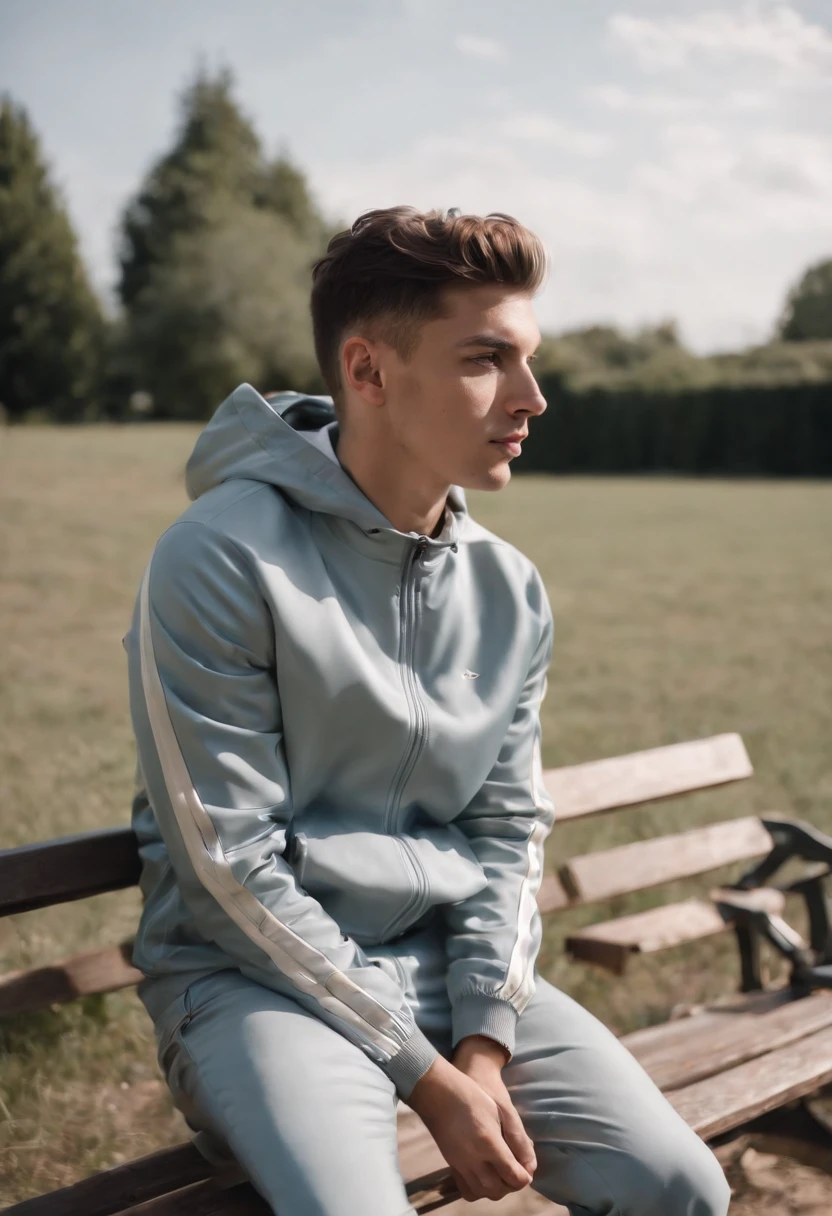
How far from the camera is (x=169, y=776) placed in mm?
2180

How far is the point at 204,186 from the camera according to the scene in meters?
62.6

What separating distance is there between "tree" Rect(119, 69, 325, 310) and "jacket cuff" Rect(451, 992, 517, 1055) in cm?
6056

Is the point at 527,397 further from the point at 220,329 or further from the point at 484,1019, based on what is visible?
the point at 220,329

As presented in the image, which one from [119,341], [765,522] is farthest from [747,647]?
[119,341]

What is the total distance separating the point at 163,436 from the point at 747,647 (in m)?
23.0

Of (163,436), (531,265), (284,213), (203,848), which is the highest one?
(284,213)

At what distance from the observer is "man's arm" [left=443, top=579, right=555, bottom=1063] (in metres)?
2.32

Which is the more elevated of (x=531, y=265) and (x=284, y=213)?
(x=284, y=213)

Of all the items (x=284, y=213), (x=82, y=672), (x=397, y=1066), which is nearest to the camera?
(x=397, y=1066)

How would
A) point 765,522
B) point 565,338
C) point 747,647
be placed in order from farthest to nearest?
1. point 565,338
2. point 765,522
3. point 747,647

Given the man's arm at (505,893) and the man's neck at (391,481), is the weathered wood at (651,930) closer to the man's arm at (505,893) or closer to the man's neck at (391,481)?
the man's arm at (505,893)

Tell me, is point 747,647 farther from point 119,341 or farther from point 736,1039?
point 119,341

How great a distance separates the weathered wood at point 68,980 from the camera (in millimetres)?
3012

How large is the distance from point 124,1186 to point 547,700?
6223 millimetres
